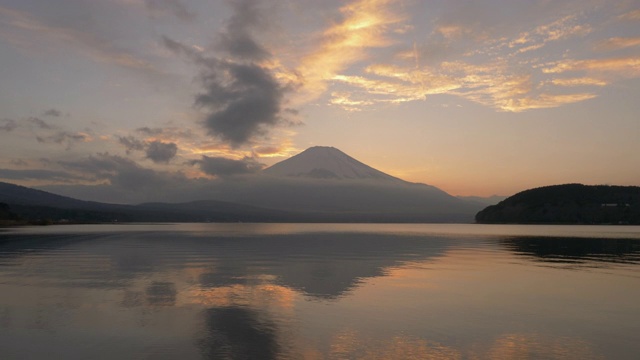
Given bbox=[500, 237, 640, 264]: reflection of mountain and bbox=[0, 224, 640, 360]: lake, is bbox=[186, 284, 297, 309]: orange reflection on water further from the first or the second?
bbox=[500, 237, 640, 264]: reflection of mountain

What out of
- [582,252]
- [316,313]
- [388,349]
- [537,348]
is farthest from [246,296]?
[582,252]

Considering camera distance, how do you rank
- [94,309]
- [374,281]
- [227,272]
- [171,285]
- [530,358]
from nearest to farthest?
[530,358], [94,309], [171,285], [374,281], [227,272]

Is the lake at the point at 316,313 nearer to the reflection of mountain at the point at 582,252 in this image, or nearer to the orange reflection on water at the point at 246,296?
the orange reflection on water at the point at 246,296

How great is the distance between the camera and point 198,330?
2059cm

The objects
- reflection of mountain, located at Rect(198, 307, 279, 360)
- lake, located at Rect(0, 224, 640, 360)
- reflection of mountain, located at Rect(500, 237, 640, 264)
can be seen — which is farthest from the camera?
reflection of mountain, located at Rect(500, 237, 640, 264)

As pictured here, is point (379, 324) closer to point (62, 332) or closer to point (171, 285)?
point (62, 332)

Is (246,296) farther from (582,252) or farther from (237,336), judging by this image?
(582,252)

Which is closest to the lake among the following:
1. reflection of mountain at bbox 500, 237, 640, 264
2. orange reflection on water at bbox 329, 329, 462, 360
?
orange reflection on water at bbox 329, 329, 462, 360

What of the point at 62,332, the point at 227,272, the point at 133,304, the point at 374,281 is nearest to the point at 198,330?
the point at 62,332

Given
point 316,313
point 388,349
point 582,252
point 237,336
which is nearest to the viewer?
point 388,349

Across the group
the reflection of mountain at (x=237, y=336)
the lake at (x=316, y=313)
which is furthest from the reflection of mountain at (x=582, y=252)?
the reflection of mountain at (x=237, y=336)

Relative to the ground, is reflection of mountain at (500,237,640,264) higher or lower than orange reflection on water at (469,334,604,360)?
higher

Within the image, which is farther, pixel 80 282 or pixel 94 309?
pixel 80 282

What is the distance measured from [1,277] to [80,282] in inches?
313
